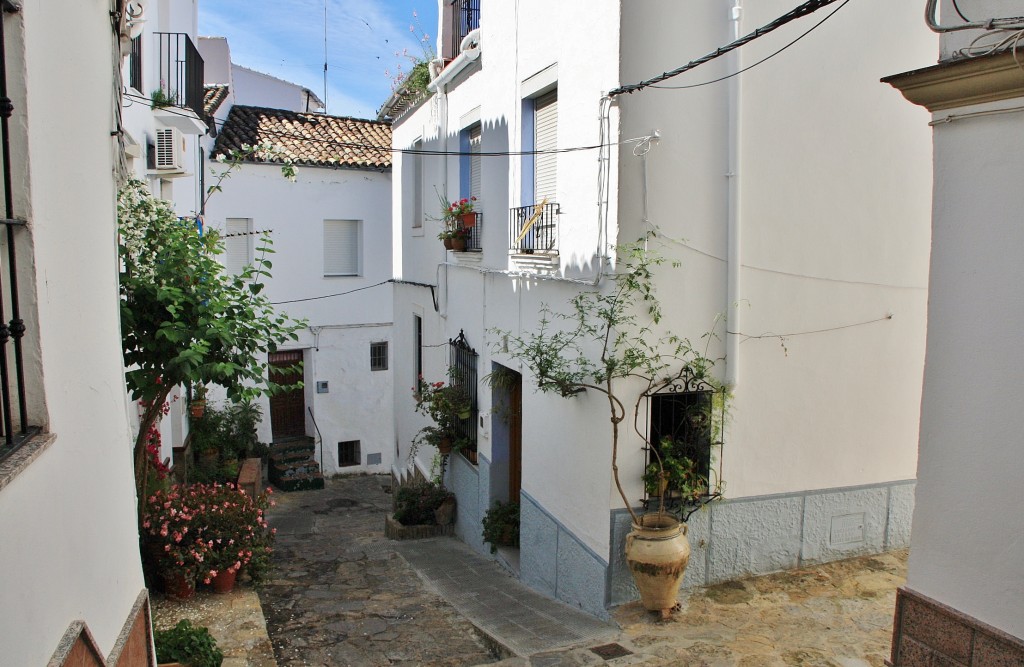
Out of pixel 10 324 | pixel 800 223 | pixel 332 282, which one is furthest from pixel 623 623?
pixel 332 282

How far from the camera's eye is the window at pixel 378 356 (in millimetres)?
19844

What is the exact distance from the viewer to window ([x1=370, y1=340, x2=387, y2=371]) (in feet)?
65.1

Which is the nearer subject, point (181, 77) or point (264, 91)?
point (181, 77)

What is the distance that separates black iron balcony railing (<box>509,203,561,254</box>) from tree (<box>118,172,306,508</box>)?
279cm

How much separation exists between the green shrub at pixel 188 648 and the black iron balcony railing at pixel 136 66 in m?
6.83

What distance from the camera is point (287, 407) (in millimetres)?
19500

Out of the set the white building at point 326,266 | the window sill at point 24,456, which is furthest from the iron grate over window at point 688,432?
the white building at point 326,266

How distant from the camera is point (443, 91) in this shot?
12.6 metres

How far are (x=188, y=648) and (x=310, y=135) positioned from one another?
615 inches

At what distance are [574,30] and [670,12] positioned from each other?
1.08 meters

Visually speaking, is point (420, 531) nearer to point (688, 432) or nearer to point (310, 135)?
point (688, 432)

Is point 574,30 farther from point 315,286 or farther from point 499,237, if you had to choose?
point 315,286

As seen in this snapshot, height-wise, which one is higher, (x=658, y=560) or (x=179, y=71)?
(x=179, y=71)

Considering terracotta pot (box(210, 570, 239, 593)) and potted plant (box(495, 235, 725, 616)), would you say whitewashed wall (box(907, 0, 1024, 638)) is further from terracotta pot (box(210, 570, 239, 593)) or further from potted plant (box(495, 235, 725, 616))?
terracotta pot (box(210, 570, 239, 593))
